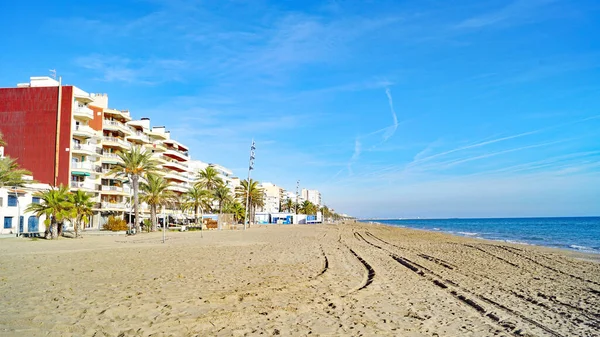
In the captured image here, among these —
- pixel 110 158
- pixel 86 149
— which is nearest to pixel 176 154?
pixel 110 158

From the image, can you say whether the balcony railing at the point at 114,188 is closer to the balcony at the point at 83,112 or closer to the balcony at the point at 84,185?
the balcony at the point at 84,185

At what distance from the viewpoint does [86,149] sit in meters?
49.8

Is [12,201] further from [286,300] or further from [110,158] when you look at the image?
[286,300]

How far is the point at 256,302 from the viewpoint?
8883mm

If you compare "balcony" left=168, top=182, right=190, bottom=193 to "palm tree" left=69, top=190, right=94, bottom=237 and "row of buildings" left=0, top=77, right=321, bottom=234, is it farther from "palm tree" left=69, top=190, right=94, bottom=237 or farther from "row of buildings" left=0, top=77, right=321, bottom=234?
"palm tree" left=69, top=190, right=94, bottom=237

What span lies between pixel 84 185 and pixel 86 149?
13.7 feet

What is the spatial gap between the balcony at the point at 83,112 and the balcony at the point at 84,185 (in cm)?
750

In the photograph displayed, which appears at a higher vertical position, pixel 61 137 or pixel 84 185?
pixel 61 137

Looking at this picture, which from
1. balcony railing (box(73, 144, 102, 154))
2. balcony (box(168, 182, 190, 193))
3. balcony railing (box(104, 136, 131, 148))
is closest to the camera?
balcony railing (box(73, 144, 102, 154))

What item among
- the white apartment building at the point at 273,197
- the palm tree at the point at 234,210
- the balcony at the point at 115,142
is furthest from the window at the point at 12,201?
the white apartment building at the point at 273,197

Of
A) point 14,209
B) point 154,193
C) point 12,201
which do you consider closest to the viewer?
point 12,201

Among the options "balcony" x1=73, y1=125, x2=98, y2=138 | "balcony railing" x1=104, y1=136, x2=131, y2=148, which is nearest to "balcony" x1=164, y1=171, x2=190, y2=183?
"balcony railing" x1=104, y1=136, x2=131, y2=148

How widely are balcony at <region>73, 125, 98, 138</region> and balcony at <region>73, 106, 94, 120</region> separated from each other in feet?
3.86

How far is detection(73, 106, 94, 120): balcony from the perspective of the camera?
4828cm
